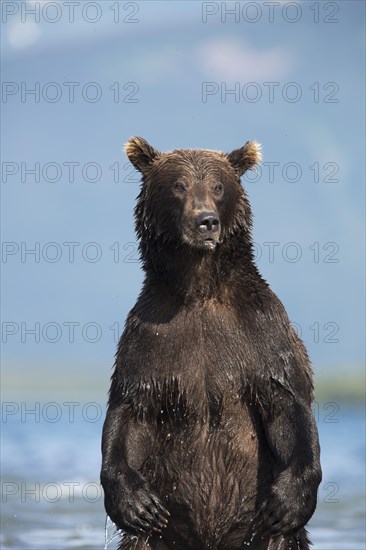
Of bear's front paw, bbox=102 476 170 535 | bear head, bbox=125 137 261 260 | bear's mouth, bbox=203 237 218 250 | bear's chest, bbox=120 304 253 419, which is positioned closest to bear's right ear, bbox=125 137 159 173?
bear head, bbox=125 137 261 260

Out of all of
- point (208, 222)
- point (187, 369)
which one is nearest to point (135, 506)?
point (187, 369)

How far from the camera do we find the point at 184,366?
11734 mm

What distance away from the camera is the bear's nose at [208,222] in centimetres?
1152

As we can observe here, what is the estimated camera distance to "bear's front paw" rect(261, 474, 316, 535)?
37.2 feet

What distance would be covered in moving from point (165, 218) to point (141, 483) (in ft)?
5.86

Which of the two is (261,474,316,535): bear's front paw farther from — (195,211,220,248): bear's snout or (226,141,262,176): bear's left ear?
(226,141,262,176): bear's left ear

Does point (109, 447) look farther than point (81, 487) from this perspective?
No

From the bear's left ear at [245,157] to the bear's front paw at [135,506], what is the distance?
2346mm

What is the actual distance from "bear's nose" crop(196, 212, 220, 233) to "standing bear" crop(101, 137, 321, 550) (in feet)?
0.03

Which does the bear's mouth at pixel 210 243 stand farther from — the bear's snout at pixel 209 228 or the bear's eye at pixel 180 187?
the bear's eye at pixel 180 187

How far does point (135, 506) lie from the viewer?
1142 centimetres

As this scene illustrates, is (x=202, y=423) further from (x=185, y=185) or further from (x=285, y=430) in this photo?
(x=185, y=185)

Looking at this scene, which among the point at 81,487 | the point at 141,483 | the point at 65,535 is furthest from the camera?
the point at 81,487

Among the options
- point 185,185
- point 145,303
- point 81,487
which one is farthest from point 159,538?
point 81,487
